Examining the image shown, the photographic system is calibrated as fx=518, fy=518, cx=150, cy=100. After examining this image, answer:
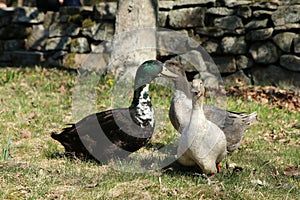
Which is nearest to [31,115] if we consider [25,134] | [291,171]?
[25,134]

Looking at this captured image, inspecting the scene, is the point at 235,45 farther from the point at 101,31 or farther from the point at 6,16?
the point at 6,16

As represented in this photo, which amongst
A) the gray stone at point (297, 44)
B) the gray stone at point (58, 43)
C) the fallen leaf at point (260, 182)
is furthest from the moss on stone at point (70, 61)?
the fallen leaf at point (260, 182)

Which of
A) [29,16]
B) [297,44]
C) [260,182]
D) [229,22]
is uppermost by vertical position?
[229,22]

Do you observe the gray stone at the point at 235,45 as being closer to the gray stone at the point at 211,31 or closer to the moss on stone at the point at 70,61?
the gray stone at the point at 211,31

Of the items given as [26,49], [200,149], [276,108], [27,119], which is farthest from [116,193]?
[26,49]

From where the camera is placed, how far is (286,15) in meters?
9.49

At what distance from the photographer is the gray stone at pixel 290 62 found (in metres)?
9.46

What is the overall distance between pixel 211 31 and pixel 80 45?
2.89 m

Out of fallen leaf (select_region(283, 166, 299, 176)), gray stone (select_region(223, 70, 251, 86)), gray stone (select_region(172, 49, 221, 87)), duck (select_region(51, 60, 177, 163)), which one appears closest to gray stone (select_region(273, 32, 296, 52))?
gray stone (select_region(223, 70, 251, 86))

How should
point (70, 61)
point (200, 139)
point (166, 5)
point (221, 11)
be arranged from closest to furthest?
1. point (200, 139)
2. point (221, 11)
3. point (166, 5)
4. point (70, 61)

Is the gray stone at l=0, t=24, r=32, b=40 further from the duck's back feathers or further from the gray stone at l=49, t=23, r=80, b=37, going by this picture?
the duck's back feathers

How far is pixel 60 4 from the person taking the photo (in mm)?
12320

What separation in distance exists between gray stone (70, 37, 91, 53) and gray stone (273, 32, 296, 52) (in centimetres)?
396

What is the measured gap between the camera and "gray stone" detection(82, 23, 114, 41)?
10.9 m
